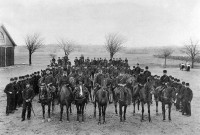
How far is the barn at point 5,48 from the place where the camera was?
35.9 metres

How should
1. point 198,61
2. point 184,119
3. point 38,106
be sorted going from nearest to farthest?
1. point 184,119
2. point 38,106
3. point 198,61

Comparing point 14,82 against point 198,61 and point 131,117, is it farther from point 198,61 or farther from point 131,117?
point 198,61

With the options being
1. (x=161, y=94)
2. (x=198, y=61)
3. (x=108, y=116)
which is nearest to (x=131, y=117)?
(x=108, y=116)

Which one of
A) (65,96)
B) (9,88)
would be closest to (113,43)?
(9,88)

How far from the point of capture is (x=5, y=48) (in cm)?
3731

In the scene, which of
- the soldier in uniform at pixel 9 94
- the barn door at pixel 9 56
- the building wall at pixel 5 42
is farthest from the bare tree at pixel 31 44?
the soldier in uniform at pixel 9 94

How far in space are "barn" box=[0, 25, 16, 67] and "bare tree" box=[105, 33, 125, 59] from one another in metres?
18.7

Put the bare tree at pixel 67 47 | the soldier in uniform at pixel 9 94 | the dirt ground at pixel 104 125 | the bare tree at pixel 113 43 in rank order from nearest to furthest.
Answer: the dirt ground at pixel 104 125 < the soldier in uniform at pixel 9 94 < the bare tree at pixel 113 43 < the bare tree at pixel 67 47

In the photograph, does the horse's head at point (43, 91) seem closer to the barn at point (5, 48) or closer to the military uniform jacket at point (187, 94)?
the military uniform jacket at point (187, 94)

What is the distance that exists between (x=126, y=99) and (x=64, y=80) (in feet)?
10.9

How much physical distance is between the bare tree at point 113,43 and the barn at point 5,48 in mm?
18703

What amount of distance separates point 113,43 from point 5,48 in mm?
20507

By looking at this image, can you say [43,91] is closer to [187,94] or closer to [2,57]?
[187,94]

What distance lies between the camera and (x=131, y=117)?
39.0 ft
